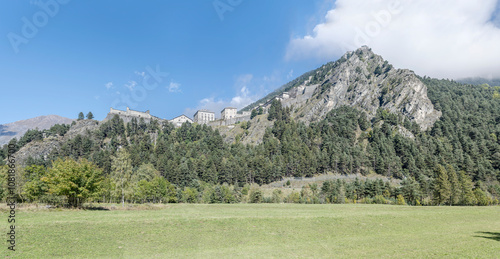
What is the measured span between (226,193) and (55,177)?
202 feet

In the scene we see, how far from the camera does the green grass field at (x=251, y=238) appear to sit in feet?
68.7

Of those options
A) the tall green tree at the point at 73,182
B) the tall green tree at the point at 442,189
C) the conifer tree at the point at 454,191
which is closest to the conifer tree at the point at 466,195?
the conifer tree at the point at 454,191

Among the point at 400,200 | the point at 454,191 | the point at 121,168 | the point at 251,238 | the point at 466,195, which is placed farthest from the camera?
the point at 400,200

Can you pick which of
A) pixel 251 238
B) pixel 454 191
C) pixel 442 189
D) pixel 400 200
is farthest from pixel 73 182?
pixel 454 191

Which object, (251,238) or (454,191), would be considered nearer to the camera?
(251,238)

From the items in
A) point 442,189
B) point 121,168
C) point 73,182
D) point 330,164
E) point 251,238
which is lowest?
point 442,189

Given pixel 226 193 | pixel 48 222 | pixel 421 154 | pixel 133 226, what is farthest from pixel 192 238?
pixel 421 154

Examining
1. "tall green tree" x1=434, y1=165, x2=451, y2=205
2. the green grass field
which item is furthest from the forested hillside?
the green grass field

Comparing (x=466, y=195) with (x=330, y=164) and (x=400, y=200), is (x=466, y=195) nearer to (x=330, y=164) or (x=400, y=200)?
(x=400, y=200)

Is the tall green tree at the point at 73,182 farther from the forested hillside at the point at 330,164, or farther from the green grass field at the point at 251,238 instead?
the forested hillside at the point at 330,164

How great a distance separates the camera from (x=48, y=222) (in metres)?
27.4

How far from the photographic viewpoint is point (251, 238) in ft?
90.4

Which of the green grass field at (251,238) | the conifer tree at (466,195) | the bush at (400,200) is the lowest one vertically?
the bush at (400,200)

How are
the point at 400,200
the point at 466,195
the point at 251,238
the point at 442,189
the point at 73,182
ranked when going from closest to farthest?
the point at 251,238 < the point at 73,182 < the point at 442,189 < the point at 466,195 < the point at 400,200
